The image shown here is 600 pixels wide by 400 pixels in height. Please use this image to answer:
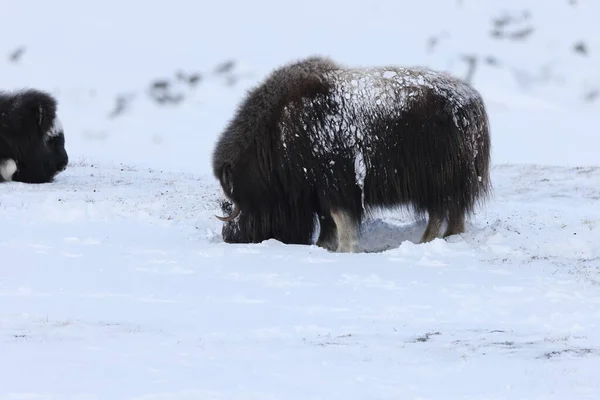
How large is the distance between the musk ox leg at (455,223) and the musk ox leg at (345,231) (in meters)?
0.68

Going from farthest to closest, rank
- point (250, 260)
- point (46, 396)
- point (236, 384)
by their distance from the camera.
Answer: point (250, 260), point (236, 384), point (46, 396)

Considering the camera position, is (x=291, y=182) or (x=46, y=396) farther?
(x=291, y=182)

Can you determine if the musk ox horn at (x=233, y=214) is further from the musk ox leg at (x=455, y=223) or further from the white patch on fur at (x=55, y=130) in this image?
the white patch on fur at (x=55, y=130)

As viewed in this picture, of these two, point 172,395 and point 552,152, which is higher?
point 172,395

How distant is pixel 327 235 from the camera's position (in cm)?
641

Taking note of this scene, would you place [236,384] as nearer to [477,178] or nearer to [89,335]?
[89,335]

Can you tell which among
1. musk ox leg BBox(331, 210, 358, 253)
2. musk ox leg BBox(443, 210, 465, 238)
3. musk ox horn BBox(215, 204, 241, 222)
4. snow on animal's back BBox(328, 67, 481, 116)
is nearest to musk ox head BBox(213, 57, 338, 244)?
musk ox horn BBox(215, 204, 241, 222)

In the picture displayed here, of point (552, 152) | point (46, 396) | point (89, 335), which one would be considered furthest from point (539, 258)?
point (552, 152)

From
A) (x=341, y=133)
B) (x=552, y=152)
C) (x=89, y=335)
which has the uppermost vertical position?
(x=341, y=133)

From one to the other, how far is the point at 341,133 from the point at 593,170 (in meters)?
5.15

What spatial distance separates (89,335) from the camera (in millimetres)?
3561

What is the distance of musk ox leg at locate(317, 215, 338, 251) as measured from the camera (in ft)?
20.9

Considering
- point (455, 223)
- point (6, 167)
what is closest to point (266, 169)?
point (455, 223)

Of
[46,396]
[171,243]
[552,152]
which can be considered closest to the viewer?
[46,396]
